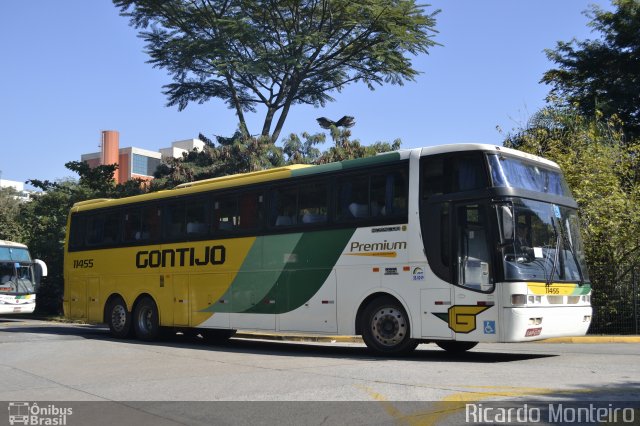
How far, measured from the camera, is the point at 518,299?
10.7m

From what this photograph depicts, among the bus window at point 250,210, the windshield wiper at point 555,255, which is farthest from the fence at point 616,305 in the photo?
the bus window at point 250,210

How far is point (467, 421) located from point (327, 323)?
6.97 meters

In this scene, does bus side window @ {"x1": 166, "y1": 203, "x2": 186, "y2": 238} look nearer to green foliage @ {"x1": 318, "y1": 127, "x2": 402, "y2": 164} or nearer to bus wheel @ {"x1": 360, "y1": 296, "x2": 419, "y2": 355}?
bus wheel @ {"x1": 360, "y1": 296, "x2": 419, "y2": 355}

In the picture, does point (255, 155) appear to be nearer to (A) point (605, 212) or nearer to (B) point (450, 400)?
(A) point (605, 212)

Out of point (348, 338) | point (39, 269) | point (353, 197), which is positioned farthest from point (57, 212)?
point (353, 197)

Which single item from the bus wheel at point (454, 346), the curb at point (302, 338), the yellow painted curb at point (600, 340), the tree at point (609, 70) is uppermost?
the tree at point (609, 70)

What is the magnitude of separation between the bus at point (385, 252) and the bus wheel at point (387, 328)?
26mm

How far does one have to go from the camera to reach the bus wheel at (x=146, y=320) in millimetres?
17078

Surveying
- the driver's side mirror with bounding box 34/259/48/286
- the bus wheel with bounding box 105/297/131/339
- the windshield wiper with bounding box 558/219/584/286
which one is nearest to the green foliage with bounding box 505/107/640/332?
the windshield wiper with bounding box 558/219/584/286

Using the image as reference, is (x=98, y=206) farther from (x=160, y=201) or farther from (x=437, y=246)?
(x=437, y=246)

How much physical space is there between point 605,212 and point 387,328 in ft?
28.4

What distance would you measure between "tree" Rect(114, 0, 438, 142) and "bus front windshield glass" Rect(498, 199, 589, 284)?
19.9 metres

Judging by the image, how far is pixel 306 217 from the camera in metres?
13.6

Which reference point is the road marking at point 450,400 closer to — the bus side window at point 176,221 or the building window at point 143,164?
the bus side window at point 176,221
